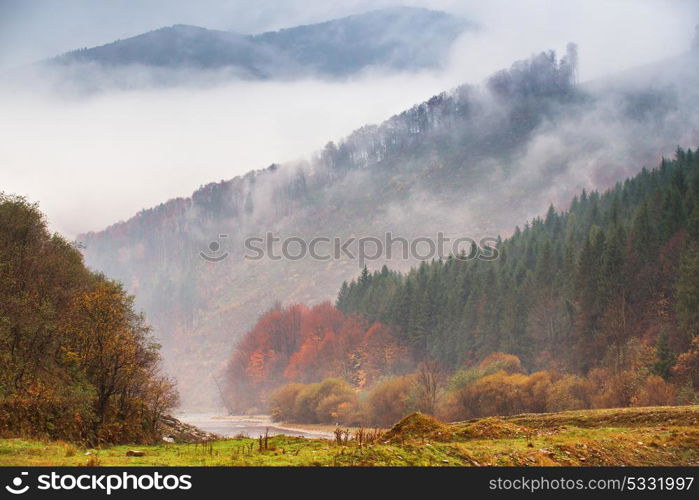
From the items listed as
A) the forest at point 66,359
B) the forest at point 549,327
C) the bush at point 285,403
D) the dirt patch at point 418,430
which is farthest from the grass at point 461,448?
the bush at point 285,403

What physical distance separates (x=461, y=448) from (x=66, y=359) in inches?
1119

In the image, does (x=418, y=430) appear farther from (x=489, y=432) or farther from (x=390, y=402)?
(x=390, y=402)

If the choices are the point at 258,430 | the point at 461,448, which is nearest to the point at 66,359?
the point at 461,448

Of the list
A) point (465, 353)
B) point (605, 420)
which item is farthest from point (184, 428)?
point (465, 353)

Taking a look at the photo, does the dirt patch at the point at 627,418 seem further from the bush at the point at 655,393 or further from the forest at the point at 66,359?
the bush at the point at 655,393

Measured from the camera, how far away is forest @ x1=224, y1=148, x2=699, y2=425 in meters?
87.9

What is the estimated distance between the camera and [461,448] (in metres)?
28.3
